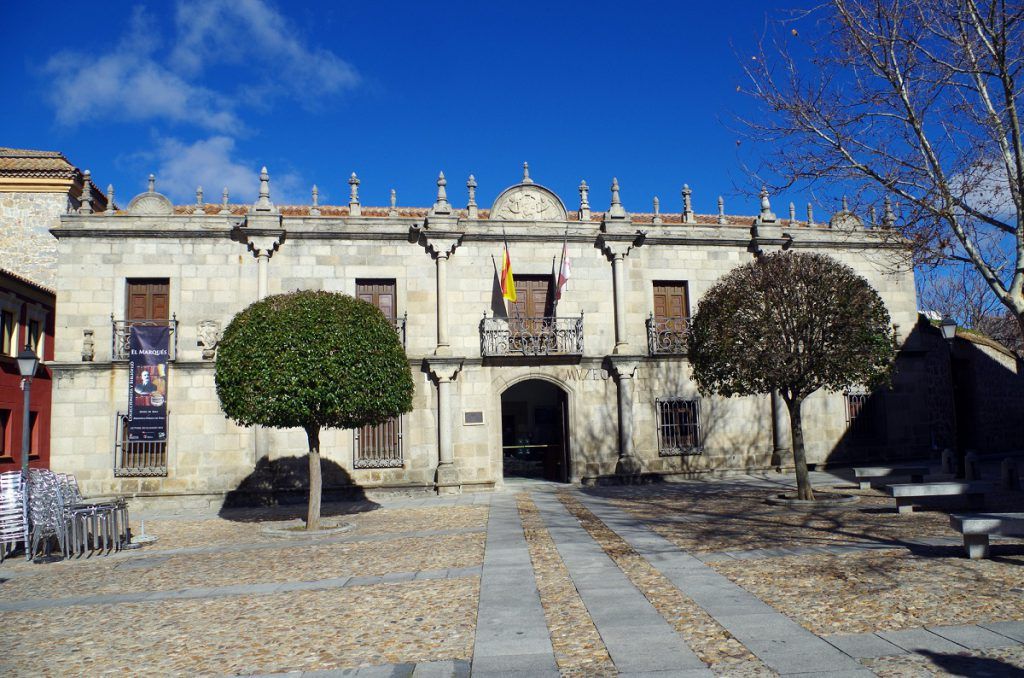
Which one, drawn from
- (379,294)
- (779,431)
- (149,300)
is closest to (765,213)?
(779,431)

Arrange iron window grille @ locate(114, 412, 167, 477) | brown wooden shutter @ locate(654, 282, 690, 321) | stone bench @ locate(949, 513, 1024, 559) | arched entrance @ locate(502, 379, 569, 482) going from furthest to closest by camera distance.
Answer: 1. arched entrance @ locate(502, 379, 569, 482)
2. brown wooden shutter @ locate(654, 282, 690, 321)
3. iron window grille @ locate(114, 412, 167, 477)
4. stone bench @ locate(949, 513, 1024, 559)

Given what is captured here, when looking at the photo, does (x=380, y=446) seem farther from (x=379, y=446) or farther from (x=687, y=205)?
→ (x=687, y=205)

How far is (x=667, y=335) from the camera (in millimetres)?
18531

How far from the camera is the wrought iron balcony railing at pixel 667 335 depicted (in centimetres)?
1830

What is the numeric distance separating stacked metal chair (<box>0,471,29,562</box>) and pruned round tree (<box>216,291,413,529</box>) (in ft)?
10.5

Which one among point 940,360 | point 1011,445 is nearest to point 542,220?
point 940,360

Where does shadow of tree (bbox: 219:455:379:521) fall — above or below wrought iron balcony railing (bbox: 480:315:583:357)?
below

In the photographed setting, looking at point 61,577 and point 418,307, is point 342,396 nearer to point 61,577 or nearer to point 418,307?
point 61,577

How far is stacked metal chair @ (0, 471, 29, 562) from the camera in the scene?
32.3 ft

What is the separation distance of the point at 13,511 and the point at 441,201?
11.5 meters

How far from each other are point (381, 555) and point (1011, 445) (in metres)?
23.0

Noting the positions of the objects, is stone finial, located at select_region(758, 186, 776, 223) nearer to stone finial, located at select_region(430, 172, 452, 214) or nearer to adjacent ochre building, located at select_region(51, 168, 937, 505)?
adjacent ochre building, located at select_region(51, 168, 937, 505)

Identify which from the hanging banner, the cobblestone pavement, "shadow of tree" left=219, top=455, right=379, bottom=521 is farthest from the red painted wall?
the cobblestone pavement

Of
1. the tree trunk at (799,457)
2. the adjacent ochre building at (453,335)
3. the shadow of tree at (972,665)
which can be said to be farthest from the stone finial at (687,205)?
the shadow of tree at (972,665)
